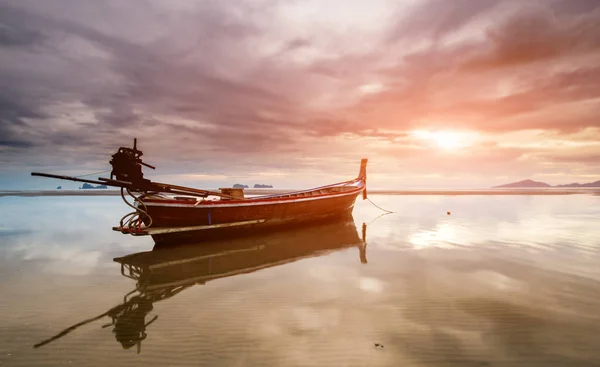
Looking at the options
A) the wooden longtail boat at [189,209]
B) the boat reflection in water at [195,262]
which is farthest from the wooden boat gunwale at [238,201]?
the boat reflection in water at [195,262]

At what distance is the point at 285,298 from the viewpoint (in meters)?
7.75

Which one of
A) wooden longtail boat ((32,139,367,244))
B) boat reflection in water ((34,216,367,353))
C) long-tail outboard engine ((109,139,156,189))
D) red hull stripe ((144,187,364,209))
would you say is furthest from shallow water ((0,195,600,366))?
long-tail outboard engine ((109,139,156,189))

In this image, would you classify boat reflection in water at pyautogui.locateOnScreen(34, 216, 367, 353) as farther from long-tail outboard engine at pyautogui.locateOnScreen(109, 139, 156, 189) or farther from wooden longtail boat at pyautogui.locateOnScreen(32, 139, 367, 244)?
long-tail outboard engine at pyautogui.locateOnScreen(109, 139, 156, 189)

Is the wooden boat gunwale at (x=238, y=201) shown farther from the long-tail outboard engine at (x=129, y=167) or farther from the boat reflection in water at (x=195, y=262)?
the boat reflection in water at (x=195, y=262)

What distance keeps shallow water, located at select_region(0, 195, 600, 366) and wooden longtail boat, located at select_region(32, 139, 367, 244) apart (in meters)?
1.16

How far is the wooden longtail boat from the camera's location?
13320 millimetres

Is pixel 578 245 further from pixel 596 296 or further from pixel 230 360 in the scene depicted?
pixel 230 360

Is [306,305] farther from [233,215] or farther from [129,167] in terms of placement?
[129,167]

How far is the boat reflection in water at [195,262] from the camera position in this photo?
21.5 feet

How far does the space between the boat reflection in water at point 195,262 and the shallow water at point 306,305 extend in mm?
68

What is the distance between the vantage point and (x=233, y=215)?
1597 cm

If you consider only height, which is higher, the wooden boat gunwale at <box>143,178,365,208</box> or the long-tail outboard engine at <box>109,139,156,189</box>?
the long-tail outboard engine at <box>109,139,156,189</box>

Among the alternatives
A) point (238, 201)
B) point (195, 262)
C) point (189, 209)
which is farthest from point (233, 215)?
point (195, 262)

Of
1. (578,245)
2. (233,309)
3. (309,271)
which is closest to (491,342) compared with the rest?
(233,309)
